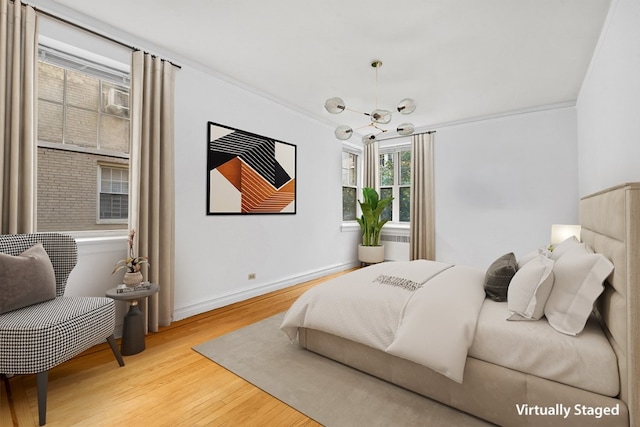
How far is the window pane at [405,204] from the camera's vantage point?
19.3 ft

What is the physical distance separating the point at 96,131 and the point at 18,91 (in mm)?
642

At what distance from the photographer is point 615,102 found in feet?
7.54

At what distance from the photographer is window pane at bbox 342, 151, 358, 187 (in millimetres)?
5949

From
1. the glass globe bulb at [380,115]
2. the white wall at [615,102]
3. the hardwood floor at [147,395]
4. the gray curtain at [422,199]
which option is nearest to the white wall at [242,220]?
the hardwood floor at [147,395]

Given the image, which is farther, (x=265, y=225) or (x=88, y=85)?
(x=265, y=225)

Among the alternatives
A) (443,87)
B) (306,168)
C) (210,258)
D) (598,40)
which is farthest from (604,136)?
(210,258)

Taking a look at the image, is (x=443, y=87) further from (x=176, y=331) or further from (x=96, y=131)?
(x=176, y=331)

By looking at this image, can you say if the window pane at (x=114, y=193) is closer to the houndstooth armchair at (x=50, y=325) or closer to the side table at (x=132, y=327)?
the houndstooth armchair at (x=50, y=325)

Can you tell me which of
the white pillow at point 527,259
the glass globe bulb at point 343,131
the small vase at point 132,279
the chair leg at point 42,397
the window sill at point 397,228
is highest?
the glass globe bulb at point 343,131

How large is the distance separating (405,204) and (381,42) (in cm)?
371

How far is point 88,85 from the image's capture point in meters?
2.66

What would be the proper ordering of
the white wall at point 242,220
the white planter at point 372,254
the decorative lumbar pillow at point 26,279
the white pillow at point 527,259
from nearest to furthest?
1. the decorative lumbar pillow at point 26,279
2. the white pillow at point 527,259
3. the white wall at point 242,220
4. the white planter at point 372,254

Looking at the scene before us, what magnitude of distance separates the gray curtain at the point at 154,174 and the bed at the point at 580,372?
6.68 feet

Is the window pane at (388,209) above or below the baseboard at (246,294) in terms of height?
above
